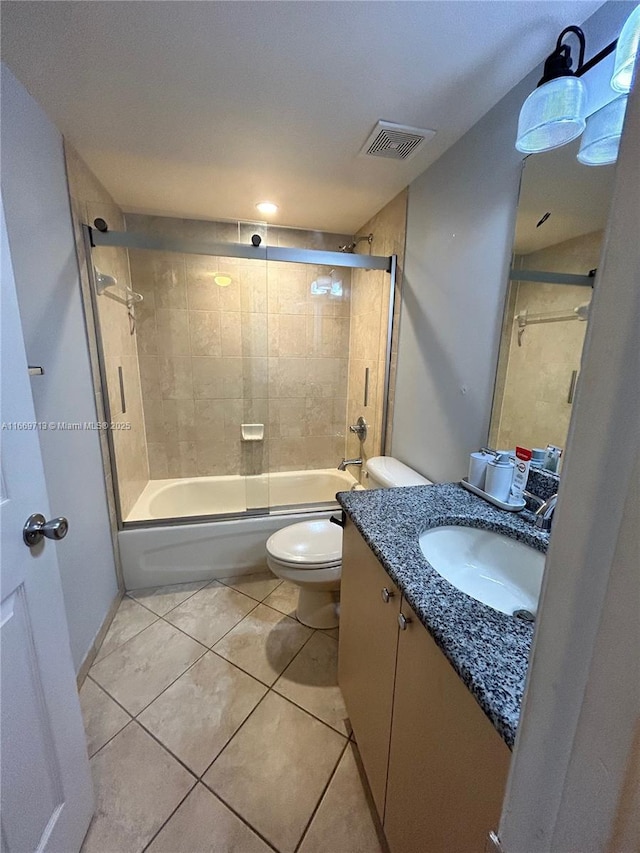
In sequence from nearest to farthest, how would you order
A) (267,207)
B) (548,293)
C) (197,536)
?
(548,293) < (197,536) < (267,207)

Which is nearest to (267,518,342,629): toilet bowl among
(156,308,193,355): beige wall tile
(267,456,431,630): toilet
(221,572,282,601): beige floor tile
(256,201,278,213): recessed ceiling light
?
(267,456,431,630): toilet

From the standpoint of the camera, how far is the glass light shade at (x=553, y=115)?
2.94 feet

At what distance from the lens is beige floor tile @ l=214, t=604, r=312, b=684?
154 cm

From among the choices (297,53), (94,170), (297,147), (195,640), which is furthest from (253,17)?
(195,640)

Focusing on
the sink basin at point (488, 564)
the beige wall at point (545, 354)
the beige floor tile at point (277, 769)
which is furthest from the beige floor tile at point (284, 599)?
the beige wall at point (545, 354)

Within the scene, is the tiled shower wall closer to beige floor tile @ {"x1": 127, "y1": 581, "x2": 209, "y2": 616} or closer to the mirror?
beige floor tile @ {"x1": 127, "y1": 581, "x2": 209, "y2": 616}

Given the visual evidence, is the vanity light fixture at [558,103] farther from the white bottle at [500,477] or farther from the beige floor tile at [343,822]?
the beige floor tile at [343,822]

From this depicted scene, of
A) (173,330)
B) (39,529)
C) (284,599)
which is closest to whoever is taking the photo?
(39,529)

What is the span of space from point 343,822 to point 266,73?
8.08 ft

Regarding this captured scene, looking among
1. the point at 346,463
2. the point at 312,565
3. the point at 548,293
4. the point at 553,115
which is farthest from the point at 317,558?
the point at 553,115

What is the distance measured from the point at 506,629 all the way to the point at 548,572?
0.45m

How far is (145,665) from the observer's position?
1.55 m

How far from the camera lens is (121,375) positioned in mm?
2170

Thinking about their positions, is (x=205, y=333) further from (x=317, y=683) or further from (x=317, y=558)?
(x=317, y=683)
